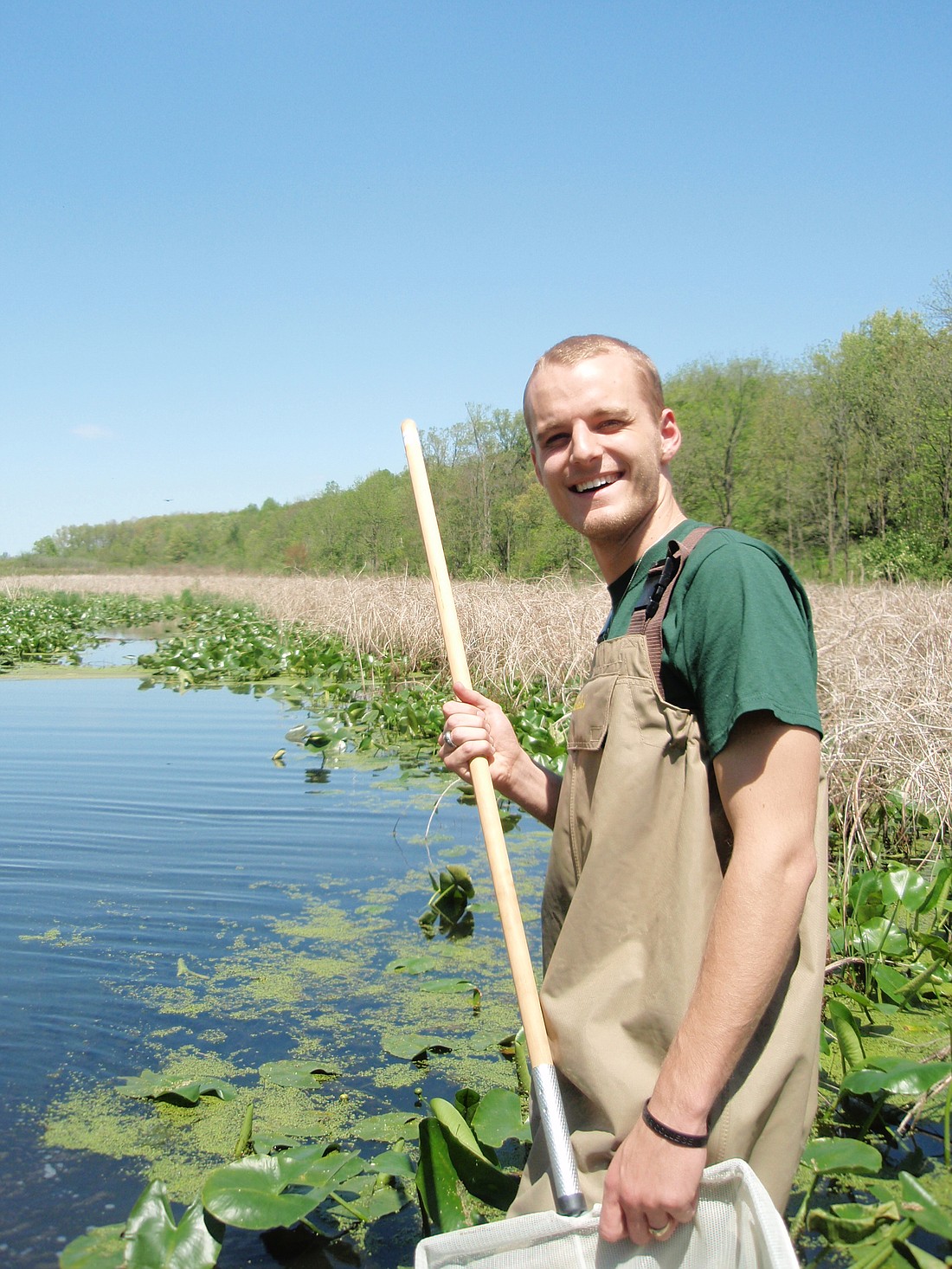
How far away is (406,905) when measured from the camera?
4547 millimetres

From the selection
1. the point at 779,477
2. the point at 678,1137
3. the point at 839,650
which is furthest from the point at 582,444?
the point at 779,477

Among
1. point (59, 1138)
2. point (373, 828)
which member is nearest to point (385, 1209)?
point (59, 1138)

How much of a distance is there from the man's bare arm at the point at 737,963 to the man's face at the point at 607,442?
457 mm

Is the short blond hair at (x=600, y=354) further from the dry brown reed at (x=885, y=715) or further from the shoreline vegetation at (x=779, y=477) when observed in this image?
the shoreline vegetation at (x=779, y=477)

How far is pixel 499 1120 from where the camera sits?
90.1 inches

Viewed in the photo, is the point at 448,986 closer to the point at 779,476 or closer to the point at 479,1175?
the point at 479,1175

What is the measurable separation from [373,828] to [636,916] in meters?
4.72

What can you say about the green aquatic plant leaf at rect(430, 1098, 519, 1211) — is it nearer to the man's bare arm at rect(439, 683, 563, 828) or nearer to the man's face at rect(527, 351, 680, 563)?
the man's bare arm at rect(439, 683, 563, 828)

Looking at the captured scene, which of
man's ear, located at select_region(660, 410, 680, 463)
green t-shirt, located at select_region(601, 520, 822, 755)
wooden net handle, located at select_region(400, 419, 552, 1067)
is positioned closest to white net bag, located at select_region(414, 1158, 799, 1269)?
wooden net handle, located at select_region(400, 419, 552, 1067)

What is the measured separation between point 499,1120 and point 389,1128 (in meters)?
0.37

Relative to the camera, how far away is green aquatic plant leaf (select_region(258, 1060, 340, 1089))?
2.77m

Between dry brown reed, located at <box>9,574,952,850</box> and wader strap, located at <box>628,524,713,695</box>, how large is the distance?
283cm

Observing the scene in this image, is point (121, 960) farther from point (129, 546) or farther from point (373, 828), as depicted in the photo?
point (129, 546)

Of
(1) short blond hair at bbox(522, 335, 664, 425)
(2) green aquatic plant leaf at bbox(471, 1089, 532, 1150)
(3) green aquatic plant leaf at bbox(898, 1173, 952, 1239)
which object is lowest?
(2) green aquatic plant leaf at bbox(471, 1089, 532, 1150)
